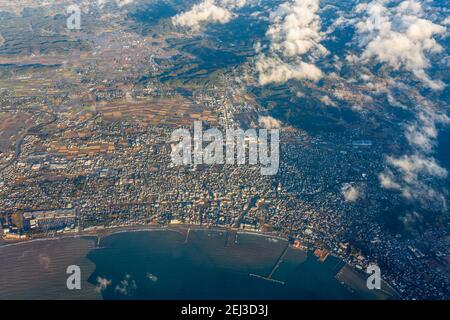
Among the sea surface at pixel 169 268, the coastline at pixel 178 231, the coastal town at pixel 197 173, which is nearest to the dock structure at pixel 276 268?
the sea surface at pixel 169 268

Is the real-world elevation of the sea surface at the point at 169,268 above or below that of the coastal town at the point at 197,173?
below

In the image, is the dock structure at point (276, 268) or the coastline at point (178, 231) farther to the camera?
the coastline at point (178, 231)

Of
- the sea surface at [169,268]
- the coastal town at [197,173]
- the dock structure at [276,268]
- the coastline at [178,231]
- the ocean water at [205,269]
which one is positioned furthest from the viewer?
the coastal town at [197,173]

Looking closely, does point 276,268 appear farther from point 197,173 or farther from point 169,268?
point 197,173

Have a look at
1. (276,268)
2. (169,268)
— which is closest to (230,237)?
(276,268)

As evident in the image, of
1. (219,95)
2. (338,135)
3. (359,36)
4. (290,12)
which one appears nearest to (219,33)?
(290,12)

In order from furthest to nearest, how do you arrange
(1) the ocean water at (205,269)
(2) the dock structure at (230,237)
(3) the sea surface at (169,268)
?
(2) the dock structure at (230,237) < (1) the ocean water at (205,269) < (3) the sea surface at (169,268)

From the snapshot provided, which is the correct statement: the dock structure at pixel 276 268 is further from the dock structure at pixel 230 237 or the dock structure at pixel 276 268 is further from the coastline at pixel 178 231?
the dock structure at pixel 230 237

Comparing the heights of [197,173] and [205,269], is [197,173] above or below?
above
